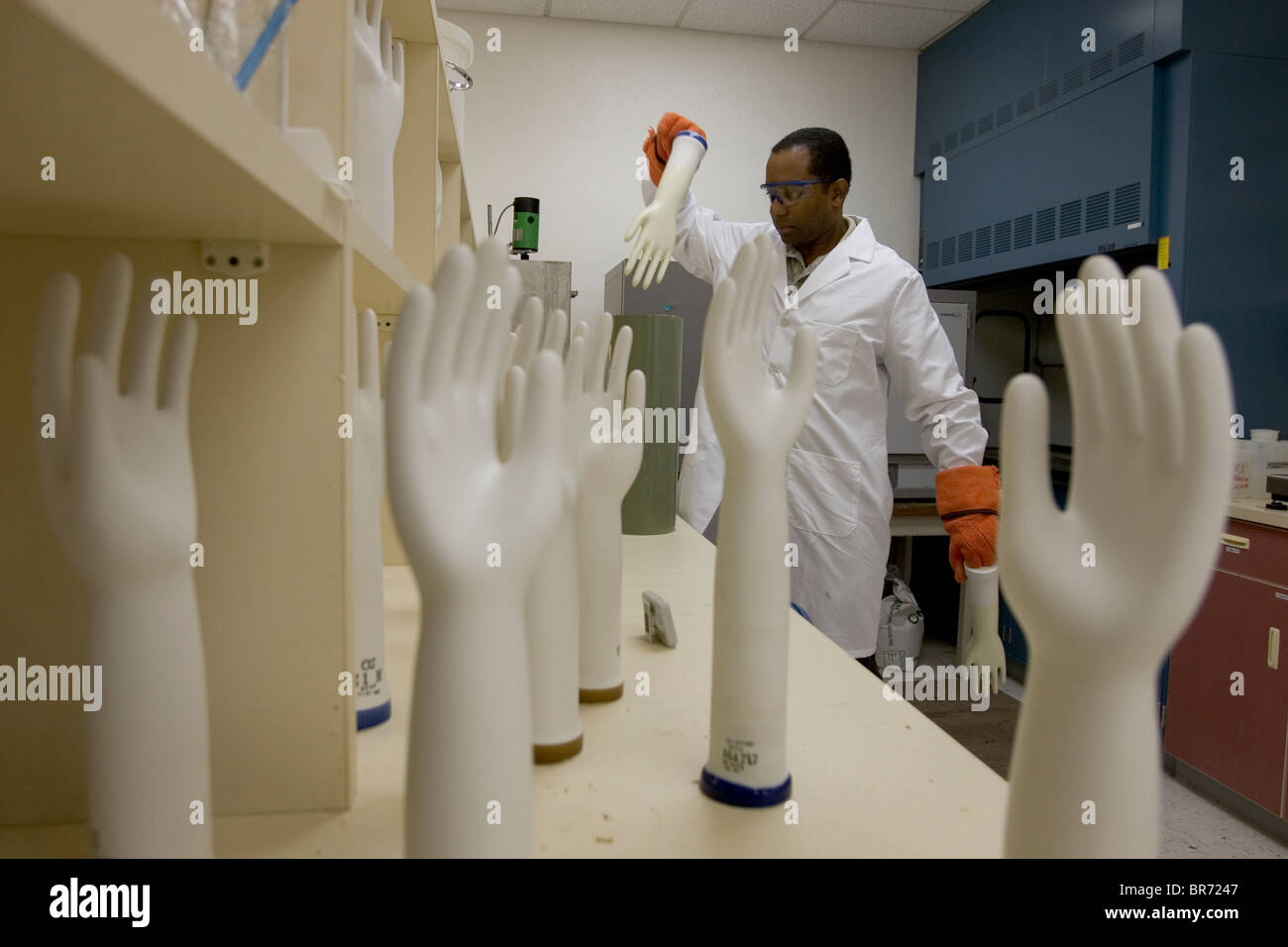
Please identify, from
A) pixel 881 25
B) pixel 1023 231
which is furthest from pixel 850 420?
pixel 881 25

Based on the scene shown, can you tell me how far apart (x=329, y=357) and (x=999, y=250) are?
357cm

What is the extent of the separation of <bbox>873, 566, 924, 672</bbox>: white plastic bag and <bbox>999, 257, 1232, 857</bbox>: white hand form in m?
3.19

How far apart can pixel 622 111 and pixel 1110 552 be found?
4.12 m

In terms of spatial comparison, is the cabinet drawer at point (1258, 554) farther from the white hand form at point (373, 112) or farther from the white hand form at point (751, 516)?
the white hand form at point (373, 112)

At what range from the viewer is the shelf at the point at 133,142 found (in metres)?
0.31

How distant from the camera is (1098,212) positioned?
3182 millimetres

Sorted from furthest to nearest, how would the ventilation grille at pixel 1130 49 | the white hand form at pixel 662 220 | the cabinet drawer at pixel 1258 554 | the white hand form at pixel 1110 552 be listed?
the ventilation grille at pixel 1130 49
the cabinet drawer at pixel 1258 554
the white hand form at pixel 662 220
the white hand form at pixel 1110 552

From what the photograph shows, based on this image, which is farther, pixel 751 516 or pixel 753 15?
pixel 753 15

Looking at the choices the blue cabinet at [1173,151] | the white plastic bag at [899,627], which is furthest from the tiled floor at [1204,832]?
the blue cabinet at [1173,151]

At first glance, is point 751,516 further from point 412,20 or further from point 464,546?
point 412,20

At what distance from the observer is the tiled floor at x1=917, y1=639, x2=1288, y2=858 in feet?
7.44

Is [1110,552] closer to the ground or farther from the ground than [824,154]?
closer to the ground

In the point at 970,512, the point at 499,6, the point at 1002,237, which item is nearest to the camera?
the point at 970,512

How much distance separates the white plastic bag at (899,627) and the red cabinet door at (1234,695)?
1.01m
